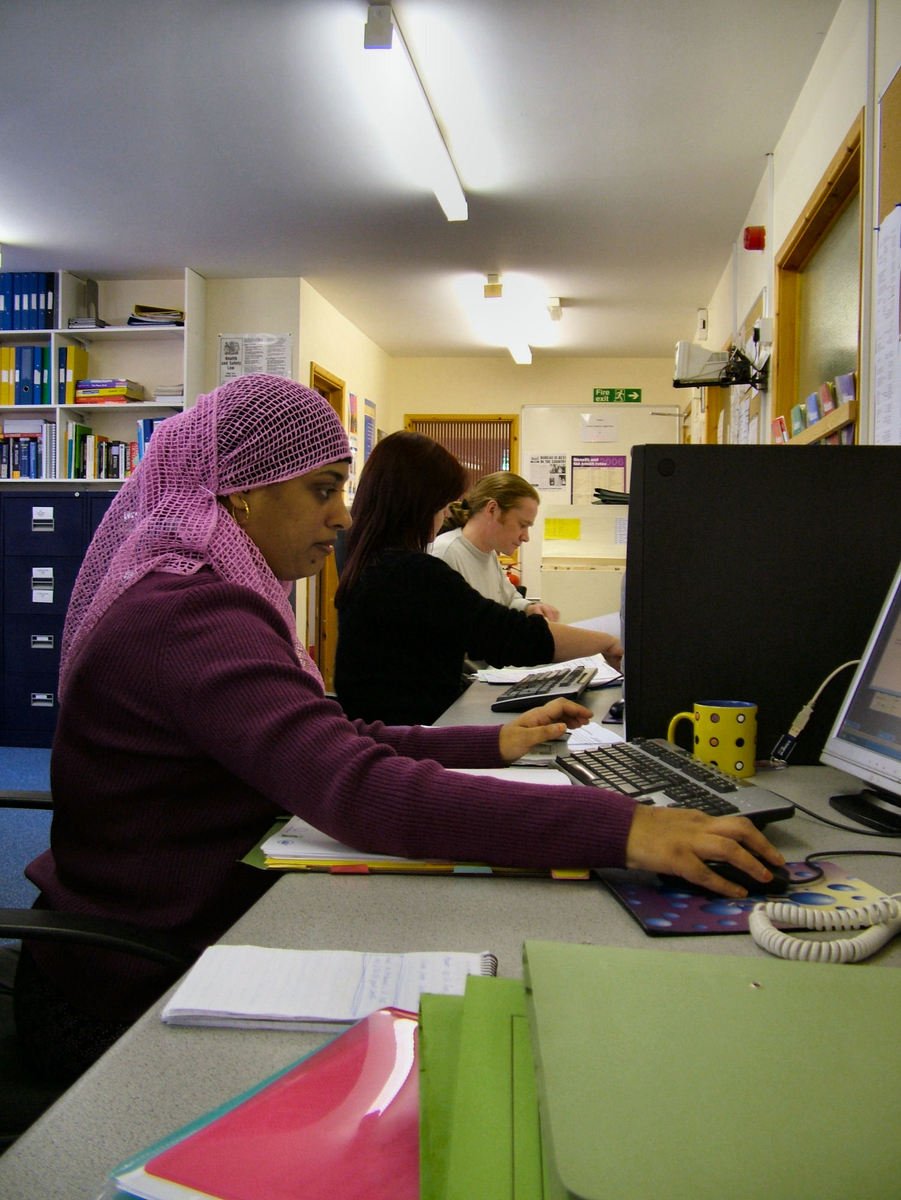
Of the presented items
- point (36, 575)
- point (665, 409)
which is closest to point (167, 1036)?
point (36, 575)

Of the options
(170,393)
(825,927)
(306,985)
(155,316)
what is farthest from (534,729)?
(155,316)

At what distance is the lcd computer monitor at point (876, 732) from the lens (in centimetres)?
105

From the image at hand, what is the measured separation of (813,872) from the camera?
0.85m

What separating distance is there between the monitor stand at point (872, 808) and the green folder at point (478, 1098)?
0.70 meters

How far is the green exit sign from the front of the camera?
25.8 feet

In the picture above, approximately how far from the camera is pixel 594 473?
797 cm

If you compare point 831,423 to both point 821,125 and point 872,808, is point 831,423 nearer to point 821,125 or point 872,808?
point 821,125

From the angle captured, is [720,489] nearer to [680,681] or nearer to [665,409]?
[680,681]

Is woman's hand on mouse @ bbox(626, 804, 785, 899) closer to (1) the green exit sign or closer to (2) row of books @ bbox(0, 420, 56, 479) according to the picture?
(2) row of books @ bbox(0, 420, 56, 479)

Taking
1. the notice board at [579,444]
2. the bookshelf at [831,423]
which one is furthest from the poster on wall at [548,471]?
the bookshelf at [831,423]

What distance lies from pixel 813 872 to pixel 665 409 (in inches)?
292

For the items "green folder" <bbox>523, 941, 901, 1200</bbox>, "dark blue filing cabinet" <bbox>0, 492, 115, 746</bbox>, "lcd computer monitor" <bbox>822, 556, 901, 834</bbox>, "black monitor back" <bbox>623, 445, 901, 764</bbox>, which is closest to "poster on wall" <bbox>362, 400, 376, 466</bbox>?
"dark blue filing cabinet" <bbox>0, 492, 115, 746</bbox>

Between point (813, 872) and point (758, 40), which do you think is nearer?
point (813, 872)

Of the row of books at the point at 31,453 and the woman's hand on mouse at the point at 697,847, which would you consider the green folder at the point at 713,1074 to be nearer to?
the woman's hand on mouse at the point at 697,847
